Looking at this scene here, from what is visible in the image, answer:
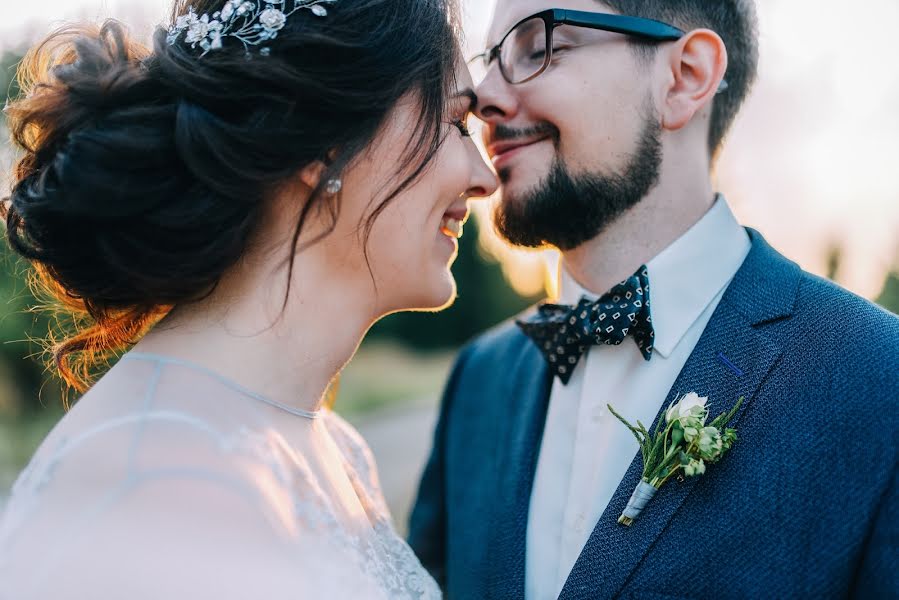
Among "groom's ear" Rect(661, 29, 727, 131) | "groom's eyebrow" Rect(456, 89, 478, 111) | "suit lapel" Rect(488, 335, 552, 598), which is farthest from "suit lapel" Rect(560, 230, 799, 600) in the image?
"groom's eyebrow" Rect(456, 89, 478, 111)

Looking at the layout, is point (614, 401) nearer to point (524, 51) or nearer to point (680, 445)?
point (680, 445)

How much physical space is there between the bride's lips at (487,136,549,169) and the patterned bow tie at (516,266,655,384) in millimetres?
623

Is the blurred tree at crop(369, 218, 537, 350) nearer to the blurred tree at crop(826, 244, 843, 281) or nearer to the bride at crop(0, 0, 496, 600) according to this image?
the blurred tree at crop(826, 244, 843, 281)

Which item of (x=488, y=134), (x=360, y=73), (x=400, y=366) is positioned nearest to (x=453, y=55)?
(x=360, y=73)

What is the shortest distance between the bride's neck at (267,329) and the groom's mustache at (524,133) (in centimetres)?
98

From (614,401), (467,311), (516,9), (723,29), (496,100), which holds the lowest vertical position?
(467,311)

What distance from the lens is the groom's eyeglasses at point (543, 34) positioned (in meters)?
2.53

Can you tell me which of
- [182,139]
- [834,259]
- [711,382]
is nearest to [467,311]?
[834,259]

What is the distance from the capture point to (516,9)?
273cm

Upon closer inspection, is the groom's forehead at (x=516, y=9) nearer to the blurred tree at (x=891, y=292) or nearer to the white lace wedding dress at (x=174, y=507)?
the white lace wedding dress at (x=174, y=507)

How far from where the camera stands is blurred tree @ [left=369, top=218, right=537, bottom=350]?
93.0ft

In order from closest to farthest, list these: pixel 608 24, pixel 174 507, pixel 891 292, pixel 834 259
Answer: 1. pixel 174 507
2. pixel 608 24
3. pixel 891 292
4. pixel 834 259

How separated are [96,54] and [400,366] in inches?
909

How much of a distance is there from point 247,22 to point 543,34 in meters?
1.22
